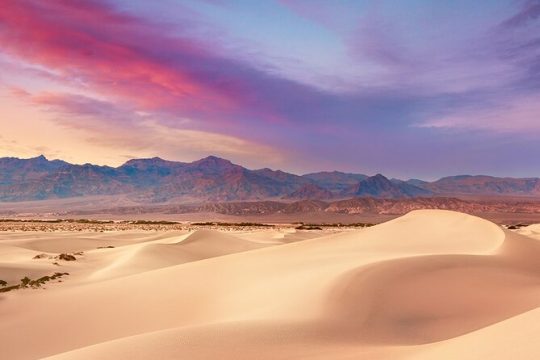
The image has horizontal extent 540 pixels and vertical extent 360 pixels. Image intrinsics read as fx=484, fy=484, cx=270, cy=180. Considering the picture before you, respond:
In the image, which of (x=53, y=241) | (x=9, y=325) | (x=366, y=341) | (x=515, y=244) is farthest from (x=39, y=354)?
(x=53, y=241)

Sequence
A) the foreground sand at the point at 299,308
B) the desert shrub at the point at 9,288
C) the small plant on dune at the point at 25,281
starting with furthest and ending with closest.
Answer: the small plant on dune at the point at 25,281, the desert shrub at the point at 9,288, the foreground sand at the point at 299,308

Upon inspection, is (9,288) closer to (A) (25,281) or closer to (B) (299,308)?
(A) (25,281)

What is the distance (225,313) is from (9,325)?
21.1ft

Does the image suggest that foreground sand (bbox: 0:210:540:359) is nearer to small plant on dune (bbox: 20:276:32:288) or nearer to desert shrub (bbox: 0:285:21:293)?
desert shrub (bbox: 0:285:21:293)

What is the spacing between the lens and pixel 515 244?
21703 millimetres

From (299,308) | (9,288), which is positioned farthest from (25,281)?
(299,308)

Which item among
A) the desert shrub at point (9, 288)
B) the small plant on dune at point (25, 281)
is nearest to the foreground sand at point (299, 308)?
the desert shrub at point (9, 288)

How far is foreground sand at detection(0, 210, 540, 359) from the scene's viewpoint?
8078 millimetres

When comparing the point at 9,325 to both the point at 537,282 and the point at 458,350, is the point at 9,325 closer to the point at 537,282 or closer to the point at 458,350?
the point at 458,350

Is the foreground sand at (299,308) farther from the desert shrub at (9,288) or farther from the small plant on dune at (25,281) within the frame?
the small plant on dune at (25,281)

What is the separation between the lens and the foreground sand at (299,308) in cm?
808

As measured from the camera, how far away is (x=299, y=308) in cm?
1166

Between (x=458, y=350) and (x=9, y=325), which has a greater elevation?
(x=458, y=350)

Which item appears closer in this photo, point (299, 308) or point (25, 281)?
point (299, 308)
